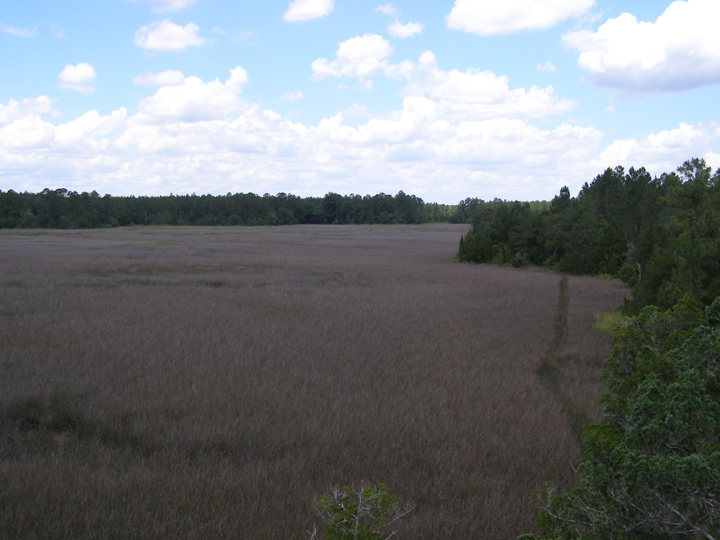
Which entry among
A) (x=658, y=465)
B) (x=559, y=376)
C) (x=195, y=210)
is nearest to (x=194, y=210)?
(x=195, y=210)

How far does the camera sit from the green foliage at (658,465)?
7.36 ft

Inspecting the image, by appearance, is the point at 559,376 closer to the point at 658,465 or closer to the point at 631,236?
the point at 658,465

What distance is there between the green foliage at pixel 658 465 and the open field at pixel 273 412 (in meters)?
1.81

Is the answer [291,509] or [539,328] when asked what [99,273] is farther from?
[291,509]

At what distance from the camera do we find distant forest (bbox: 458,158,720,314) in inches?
441

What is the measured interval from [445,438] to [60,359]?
7.02 metres

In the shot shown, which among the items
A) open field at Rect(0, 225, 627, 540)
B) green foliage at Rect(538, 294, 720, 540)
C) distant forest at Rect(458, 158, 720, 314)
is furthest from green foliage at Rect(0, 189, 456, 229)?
green foliage at Rect(538, 294, 720, 540)

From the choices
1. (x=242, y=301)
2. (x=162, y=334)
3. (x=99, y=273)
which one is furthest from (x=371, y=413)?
(x=99, y=273)

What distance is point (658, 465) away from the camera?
2340 mm

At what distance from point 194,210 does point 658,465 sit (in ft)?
409

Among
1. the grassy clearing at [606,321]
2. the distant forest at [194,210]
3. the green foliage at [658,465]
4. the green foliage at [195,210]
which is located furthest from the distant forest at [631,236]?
the green foliage at [195,210]

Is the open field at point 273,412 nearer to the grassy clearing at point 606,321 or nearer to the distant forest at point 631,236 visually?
the grassy clearing at point 606,321

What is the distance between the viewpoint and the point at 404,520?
4570 millimetres

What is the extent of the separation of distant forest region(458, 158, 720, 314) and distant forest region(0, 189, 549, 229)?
6901cm
